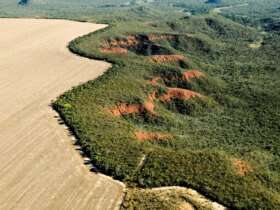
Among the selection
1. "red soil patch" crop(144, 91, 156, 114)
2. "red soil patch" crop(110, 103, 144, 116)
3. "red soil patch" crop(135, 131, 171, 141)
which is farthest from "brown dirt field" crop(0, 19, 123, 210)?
"red soil patch" crop(144, 91, 156, 114)

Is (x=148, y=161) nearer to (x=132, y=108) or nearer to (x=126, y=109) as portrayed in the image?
(x=126, y=109)

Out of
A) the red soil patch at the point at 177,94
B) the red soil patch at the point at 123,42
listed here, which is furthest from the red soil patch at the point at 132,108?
the red soil patch at the point at 123,42

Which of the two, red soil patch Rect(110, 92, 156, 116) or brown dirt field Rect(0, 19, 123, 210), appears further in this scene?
red soil patch Rect(110, 92, 156, 116)

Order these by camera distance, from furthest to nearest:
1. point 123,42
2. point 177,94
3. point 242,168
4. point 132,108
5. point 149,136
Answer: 1. point 123,42
2. point 177,94
3. point 132,108
4. point 149,136
5. point 242,168

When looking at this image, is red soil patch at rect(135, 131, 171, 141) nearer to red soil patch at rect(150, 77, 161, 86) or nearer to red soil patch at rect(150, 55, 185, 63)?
red soil patch at rect(150, 77, 161, 86)

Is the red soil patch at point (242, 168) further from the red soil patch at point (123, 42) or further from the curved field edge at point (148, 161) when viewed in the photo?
the red soil patch at point (123, 42)

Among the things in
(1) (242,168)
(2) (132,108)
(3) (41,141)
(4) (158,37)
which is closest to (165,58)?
(4) (158,37)

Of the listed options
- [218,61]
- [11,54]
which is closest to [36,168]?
[11,54]
